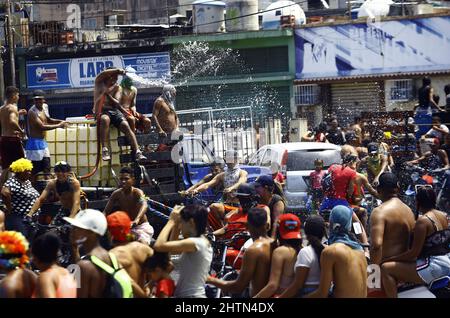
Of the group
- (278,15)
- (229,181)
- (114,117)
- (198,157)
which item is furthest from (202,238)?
(278,15)

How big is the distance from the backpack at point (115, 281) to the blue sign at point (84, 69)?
30.5 meters

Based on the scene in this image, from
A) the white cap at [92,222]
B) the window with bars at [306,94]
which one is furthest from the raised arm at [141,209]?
the window with bars at [306,94]

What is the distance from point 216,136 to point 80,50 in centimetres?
1985

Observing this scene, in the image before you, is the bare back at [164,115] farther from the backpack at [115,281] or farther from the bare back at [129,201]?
the backpack at [115,281]

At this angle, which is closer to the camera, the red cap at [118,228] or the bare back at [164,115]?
the red cap at [118,228]

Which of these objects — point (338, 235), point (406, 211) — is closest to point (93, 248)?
point (338, 235)

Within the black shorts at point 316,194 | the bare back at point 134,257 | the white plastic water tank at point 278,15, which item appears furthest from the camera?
the white plastic water tank at point 278,15

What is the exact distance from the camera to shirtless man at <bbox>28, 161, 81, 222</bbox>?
13539 mm

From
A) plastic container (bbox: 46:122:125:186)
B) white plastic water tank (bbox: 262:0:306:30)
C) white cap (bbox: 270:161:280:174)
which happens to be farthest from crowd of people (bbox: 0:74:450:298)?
white plastic water tank (bbox: 262:0:306:30)

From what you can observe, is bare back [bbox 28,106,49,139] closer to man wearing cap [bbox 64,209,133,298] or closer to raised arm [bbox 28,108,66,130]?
raised arm [bbox 28,108,66,130]

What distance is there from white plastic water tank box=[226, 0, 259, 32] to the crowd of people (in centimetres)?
2455

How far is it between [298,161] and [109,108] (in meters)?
5.42

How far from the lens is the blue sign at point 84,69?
39.0m

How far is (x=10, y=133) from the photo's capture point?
52.5ft
